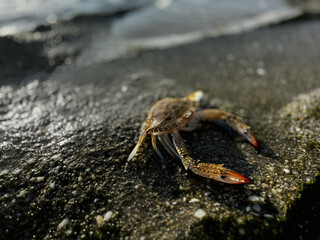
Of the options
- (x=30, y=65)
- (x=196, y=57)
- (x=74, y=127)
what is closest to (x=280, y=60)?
(x=196, y=57)

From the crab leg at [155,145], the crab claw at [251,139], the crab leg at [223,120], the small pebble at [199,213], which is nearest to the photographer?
the small pebble at [199,213]

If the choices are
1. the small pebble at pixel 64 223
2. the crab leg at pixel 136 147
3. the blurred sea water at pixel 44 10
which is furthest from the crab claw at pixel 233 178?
the blurred sea water at pixel 44 10

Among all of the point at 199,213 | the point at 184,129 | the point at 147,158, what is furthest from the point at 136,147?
the point at 199,213

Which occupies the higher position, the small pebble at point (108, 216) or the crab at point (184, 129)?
the crab at point (184, 129)

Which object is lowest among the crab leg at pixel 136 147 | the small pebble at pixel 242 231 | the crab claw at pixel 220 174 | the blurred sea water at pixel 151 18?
the small pebble at pixel 242 231

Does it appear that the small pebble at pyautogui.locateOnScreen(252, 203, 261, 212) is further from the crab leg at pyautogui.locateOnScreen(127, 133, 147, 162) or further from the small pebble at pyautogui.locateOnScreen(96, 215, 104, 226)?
the small pebble at pyautogui.locateOnScreen(96, 215, 104, 226)

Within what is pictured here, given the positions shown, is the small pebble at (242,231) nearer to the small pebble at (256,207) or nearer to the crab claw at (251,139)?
the small pebble at (256,207)

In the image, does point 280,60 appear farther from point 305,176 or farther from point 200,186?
point 200,186
